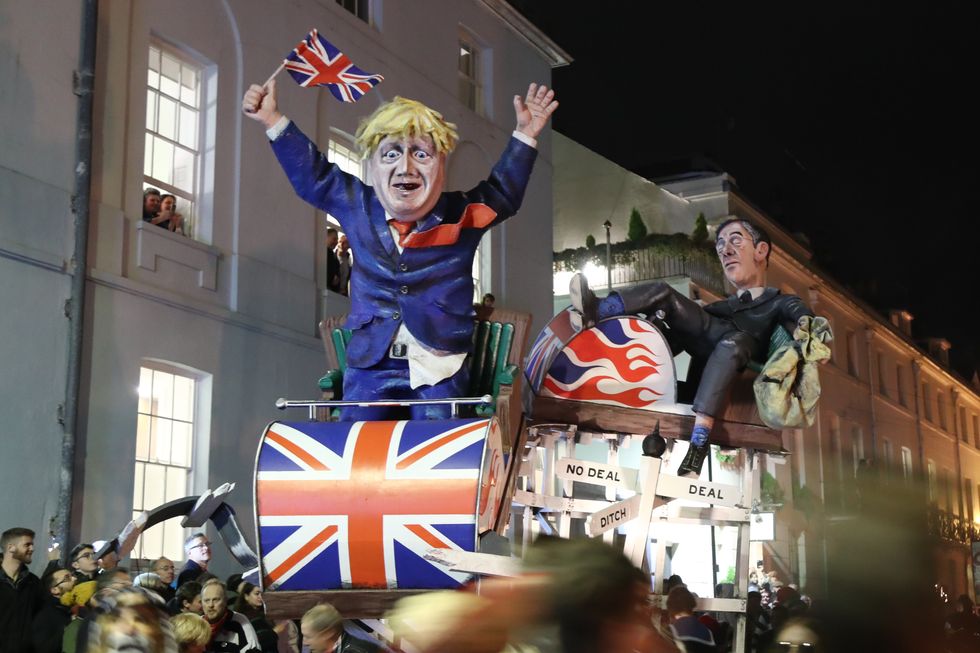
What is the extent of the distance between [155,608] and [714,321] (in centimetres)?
523

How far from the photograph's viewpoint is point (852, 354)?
3931 cm

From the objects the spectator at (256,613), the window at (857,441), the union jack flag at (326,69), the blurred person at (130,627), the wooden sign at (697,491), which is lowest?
the spectator at (256,613)

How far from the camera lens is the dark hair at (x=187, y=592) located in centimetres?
770

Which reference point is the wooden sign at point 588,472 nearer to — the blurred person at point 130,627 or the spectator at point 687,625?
the spectator at point 687,625

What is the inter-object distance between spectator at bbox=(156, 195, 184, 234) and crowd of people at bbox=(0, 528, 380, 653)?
4.57 m

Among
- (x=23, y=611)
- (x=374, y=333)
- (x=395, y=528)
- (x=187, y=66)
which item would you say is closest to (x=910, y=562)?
(x=395, y=528)

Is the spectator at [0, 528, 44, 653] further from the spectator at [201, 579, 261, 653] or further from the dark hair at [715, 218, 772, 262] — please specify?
the dark hair at [715, 218, 772, 262]

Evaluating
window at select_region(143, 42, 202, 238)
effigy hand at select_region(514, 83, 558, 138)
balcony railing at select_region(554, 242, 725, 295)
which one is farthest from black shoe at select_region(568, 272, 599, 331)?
balcony railing at select_region(554, 242, 725, 295)

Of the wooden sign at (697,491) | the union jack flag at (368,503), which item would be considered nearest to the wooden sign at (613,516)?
the wooden sign at (697,491)

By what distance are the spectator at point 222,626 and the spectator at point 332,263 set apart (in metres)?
9.25

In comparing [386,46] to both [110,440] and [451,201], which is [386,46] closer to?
[110,440]

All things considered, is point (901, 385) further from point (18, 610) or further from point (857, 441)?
point (18, 610)

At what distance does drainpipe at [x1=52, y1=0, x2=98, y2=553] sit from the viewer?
1202 centimetres

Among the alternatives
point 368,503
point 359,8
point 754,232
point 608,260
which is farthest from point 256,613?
point 608,260
